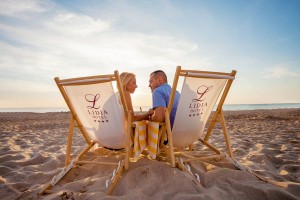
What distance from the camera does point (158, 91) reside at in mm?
2625

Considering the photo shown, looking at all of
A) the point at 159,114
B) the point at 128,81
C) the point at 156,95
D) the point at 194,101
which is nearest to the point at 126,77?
the point at 128,81

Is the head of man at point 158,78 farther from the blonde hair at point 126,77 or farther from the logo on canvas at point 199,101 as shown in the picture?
the logo on canvas at point 199,101

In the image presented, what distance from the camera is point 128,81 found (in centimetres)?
309

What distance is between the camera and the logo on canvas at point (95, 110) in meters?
2.46

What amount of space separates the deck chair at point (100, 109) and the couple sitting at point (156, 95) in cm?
25

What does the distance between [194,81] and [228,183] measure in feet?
3.68

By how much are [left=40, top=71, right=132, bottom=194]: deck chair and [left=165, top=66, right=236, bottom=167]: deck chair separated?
554mm

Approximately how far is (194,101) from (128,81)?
1.09 metres

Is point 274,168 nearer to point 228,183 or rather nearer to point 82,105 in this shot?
point 228,183

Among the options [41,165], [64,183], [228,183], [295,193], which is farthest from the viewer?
[41,165]

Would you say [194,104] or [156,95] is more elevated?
[156,95]

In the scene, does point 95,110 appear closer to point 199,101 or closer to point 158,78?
point 158,78

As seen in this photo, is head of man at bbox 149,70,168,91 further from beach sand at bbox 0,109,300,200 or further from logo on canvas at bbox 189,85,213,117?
beach sand at bbox 0,109,300,200

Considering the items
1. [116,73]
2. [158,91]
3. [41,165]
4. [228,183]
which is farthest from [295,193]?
[41,165]
